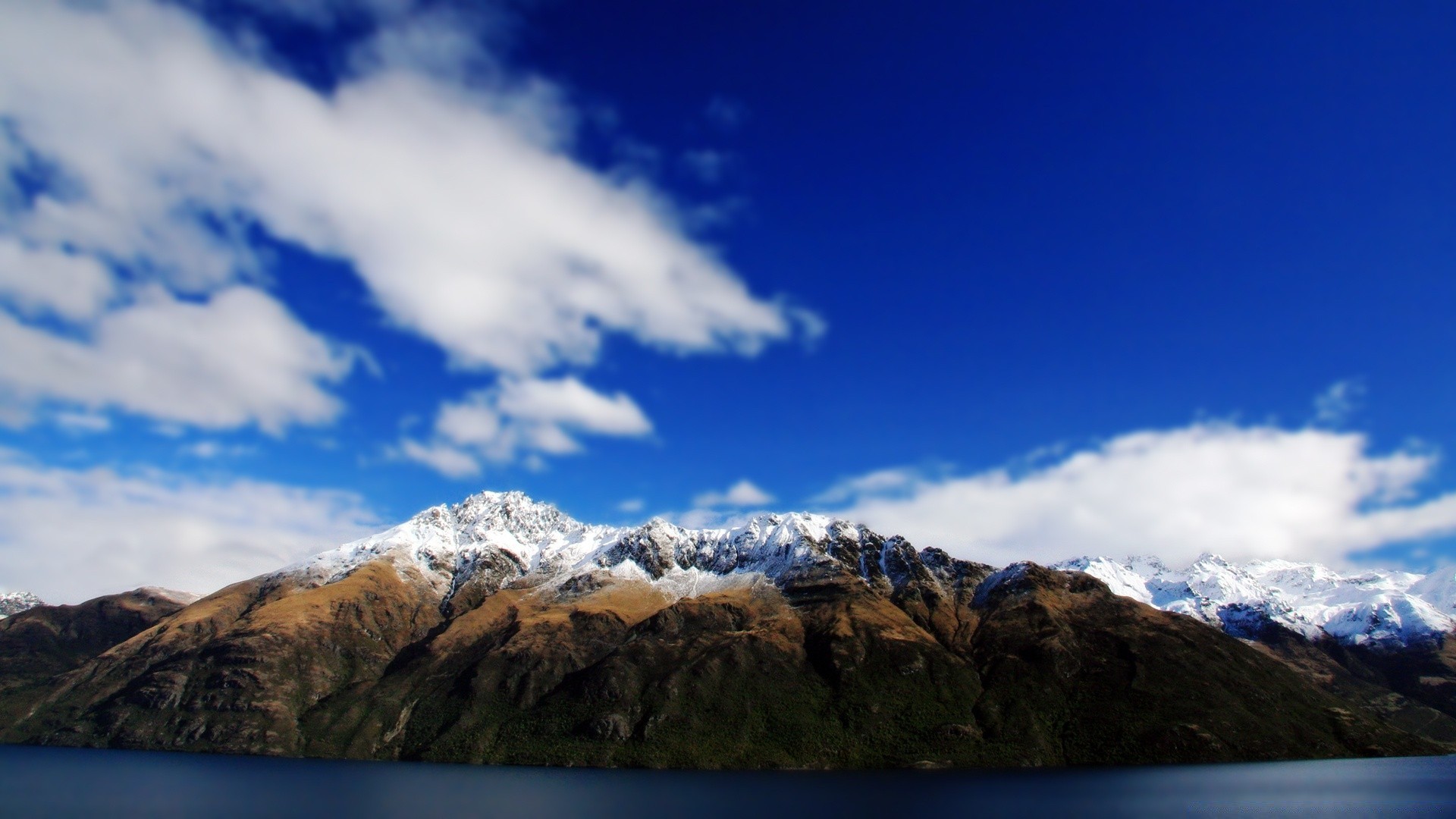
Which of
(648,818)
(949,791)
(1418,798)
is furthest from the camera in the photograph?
(949,791)

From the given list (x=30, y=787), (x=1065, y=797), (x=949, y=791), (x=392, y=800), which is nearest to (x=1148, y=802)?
A: (x=1065, y=797)

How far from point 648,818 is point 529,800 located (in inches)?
1656

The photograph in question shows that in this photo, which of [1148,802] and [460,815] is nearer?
[460,815]

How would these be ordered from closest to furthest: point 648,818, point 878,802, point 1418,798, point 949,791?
1. point 648,818
2. point 1418,798
3. point 878,802
4. point 949,791

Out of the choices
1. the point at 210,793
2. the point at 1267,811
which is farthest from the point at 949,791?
the point at 210,793

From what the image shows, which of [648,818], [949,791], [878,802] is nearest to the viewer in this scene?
[648,818]

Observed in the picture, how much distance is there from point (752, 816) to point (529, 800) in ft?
184

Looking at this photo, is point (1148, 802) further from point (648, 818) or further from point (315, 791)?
point (315, 791)

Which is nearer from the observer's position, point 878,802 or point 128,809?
point 128,809

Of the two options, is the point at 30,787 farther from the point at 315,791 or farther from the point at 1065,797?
the point at 1065,797

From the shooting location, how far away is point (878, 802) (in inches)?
6334

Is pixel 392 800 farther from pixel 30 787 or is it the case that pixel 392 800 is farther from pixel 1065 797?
pixel 1065 797

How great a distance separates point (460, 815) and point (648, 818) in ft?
116

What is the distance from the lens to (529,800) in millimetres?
166500
